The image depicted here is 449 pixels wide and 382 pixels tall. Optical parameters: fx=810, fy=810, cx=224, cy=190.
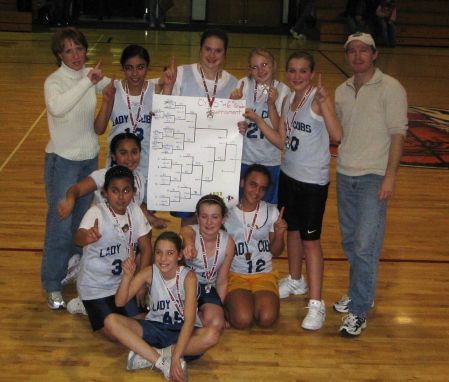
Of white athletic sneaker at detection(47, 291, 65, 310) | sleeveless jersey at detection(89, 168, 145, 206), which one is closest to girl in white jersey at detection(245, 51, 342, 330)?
sleeveless jersey at detection(89, 168, 145, 206)

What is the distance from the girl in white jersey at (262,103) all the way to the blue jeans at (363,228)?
51 cm

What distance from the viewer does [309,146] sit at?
4.62m

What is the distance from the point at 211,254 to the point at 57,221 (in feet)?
3.07

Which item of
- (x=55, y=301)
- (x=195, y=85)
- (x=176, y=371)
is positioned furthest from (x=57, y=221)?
(x=176, y=371)

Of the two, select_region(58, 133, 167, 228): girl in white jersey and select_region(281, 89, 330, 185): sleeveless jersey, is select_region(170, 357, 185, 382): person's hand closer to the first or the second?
select_region(58, 133, 167, 228): girl in white jersey

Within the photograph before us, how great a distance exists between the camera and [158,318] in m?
4.34

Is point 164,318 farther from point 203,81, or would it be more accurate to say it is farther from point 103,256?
point 203,81

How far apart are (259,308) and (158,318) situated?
0.68 meters

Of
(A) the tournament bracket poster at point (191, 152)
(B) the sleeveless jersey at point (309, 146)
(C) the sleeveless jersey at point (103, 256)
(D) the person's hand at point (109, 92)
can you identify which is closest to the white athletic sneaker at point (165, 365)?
(C) the sleeveless jersey at point (103, 256)

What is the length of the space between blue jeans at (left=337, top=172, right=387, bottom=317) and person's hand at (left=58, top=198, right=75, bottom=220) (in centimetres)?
153

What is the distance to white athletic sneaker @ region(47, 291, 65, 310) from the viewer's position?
4816 millimetres

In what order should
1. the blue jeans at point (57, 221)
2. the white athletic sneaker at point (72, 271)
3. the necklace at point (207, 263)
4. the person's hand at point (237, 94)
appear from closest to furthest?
the necklace at point (207, 263)
the blue jeans at point (57, 221)
the person's hand at point (237, 94)
the white athletic sneaker at point (72, 271)

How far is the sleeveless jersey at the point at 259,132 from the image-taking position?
4.93 m

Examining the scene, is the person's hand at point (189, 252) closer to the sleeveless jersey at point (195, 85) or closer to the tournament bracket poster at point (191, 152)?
the tournament bracket poster at point (191, 152)
